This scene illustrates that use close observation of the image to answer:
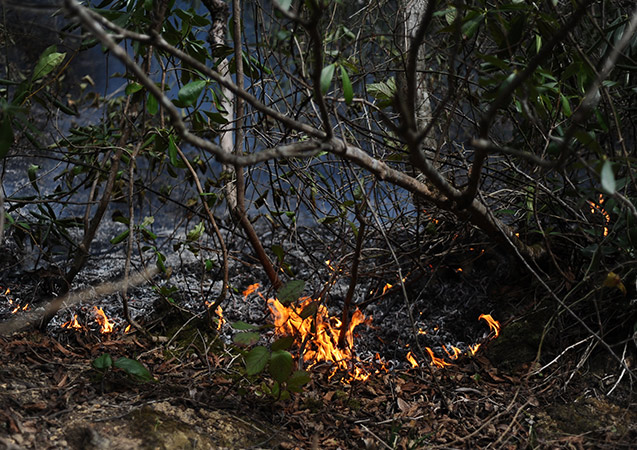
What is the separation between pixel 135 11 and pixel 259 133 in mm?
750

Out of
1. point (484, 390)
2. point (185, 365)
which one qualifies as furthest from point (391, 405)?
point (185, 365)

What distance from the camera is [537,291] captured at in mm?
2568

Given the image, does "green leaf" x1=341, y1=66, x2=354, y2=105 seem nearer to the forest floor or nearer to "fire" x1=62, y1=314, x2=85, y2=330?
the forest floor

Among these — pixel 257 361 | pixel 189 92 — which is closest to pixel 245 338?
pixel 257 361

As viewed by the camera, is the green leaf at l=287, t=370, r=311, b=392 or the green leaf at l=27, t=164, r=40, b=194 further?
the green leaf at l=27, t=164, r=40, b=194

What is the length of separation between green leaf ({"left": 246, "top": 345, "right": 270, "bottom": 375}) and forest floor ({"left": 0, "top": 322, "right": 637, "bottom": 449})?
192 mm

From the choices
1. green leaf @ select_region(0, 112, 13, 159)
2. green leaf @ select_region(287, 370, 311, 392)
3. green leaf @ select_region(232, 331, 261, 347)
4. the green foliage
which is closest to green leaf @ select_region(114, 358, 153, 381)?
the green foliage

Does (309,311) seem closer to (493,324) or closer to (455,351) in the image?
(455,351)

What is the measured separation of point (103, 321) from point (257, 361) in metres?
1.02

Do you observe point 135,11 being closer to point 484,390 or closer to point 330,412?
point 330,412

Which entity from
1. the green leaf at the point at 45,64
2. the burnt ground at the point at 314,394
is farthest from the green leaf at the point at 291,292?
the green leaf at the point at 45,64

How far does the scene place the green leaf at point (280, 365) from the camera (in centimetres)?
174

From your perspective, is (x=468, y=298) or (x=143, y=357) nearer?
(x=143, y=357)

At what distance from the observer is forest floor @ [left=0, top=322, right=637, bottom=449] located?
158cm
